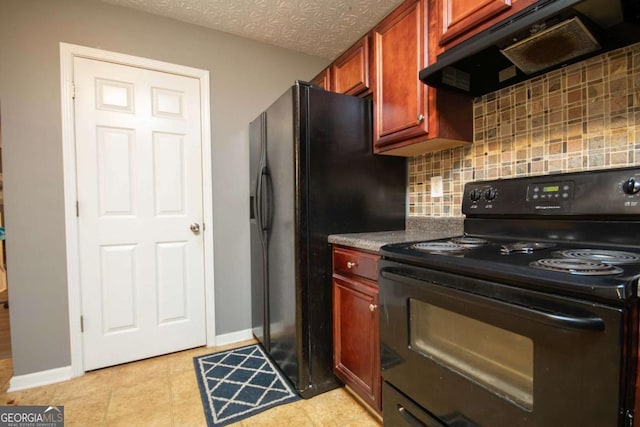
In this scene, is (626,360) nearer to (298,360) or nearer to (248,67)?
(298,360)

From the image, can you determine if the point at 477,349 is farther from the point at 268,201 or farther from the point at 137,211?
the point at 137,211

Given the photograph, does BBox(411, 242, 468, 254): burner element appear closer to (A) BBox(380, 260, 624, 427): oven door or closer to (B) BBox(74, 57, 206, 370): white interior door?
(A) BBox(380, 260, 624, 427): oven door

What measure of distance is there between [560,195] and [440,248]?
1.76 feet

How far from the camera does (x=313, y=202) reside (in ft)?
5.24

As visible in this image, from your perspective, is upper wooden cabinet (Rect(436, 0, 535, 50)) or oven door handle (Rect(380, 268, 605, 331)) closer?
oven door handle (Rect(380, 268, 605, 331))

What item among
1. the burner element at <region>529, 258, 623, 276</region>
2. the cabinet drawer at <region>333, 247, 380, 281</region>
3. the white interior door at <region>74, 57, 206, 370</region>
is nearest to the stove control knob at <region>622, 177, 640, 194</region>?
the burner element at <region>529, 258, 623, 276</region>

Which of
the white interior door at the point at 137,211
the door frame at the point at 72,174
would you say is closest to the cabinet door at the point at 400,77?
the white interior door at the point at 137,211

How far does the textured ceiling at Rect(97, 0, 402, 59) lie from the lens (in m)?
1.94

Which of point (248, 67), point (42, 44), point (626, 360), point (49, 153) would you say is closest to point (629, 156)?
point (626, 360)

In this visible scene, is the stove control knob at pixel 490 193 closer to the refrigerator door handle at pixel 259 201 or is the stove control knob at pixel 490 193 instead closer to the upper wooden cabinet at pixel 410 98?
the upper wooden cabinet at pixel 410 98

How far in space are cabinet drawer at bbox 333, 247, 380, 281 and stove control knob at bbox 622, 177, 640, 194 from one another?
872mm

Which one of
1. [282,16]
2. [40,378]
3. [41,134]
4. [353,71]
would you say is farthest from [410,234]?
[40,378]

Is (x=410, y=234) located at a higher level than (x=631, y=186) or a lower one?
lower

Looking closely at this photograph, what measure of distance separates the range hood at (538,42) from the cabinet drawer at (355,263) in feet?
2.73
